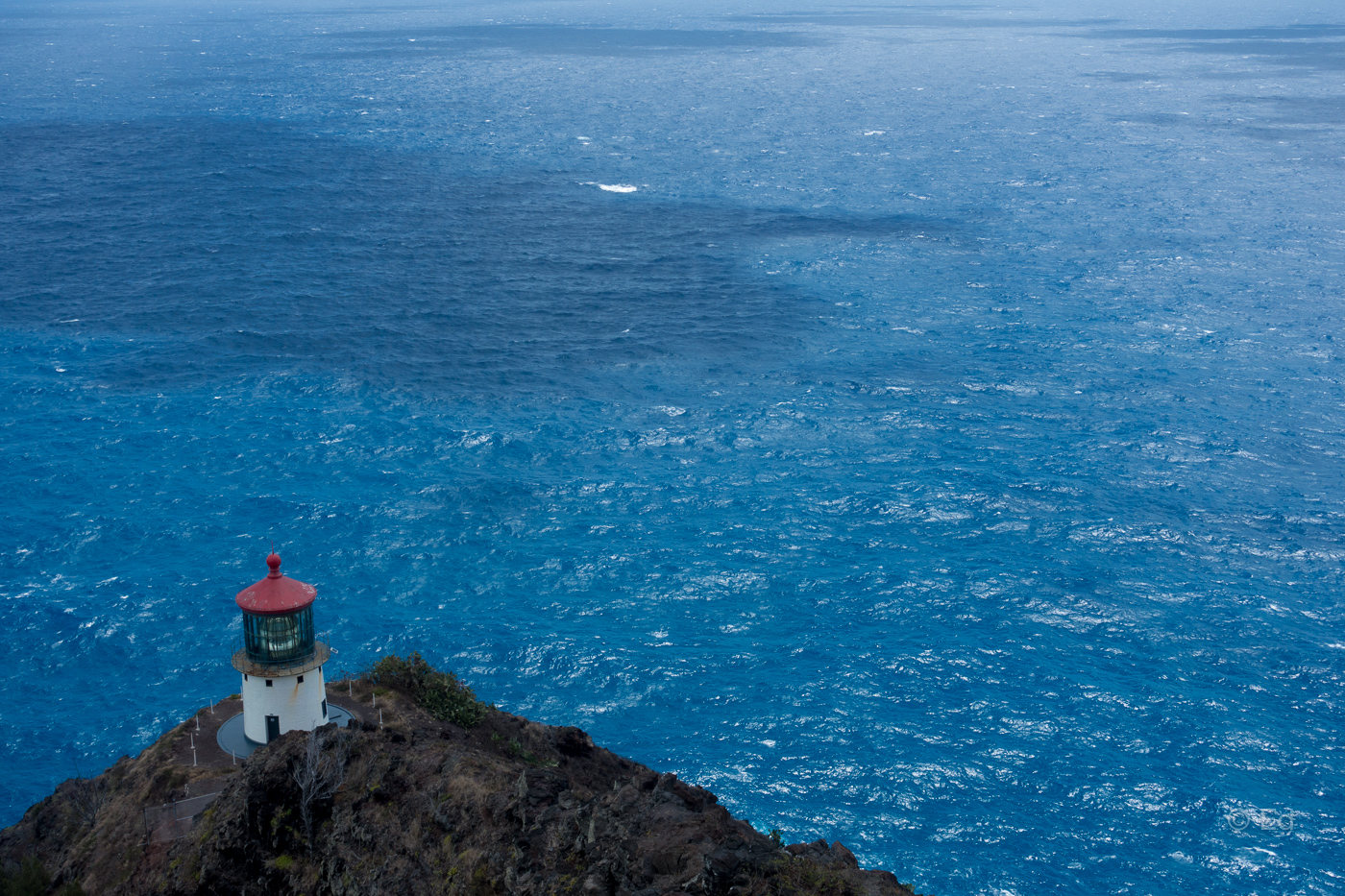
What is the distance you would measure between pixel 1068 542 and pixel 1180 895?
24.2 m

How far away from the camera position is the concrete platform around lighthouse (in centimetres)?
3306

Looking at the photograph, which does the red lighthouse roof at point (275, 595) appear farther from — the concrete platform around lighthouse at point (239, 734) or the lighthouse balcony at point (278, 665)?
the concrete platform around lighthouse at point (239, 734)

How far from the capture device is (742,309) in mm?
94750

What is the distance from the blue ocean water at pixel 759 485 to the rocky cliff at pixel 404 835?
16.8m

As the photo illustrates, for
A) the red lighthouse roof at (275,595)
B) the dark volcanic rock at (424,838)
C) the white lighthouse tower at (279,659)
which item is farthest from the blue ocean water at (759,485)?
the red lighthouse roof at (275,595)

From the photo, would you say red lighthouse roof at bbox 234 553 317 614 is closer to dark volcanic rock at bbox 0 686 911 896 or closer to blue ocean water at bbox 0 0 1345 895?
dark volcanic rock at bbox 0 686 911 896

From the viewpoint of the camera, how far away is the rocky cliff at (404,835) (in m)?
25.1

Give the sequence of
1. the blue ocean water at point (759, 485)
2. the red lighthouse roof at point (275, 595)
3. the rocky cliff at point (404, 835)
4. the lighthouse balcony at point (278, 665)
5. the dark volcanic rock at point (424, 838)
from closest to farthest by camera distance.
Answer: the dark volcanic rock at point (424, 838)
the rocky cliff at point (404, 835)
the red lighthouse roof at point (275, 595)
the lighthouse balcony at point (278, 665)
the blue ocean water at point (759, 485)

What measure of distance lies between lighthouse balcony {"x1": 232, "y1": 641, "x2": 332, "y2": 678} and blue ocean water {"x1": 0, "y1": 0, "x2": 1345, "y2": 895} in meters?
18.8

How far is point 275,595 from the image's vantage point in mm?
32188

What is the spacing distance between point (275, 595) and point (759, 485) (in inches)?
1567

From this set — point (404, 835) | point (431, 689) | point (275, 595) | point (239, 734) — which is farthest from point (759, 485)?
point (404, 835)

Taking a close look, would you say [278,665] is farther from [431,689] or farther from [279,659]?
[431,689]

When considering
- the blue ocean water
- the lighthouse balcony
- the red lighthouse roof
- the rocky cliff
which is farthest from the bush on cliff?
the blue ocean water
